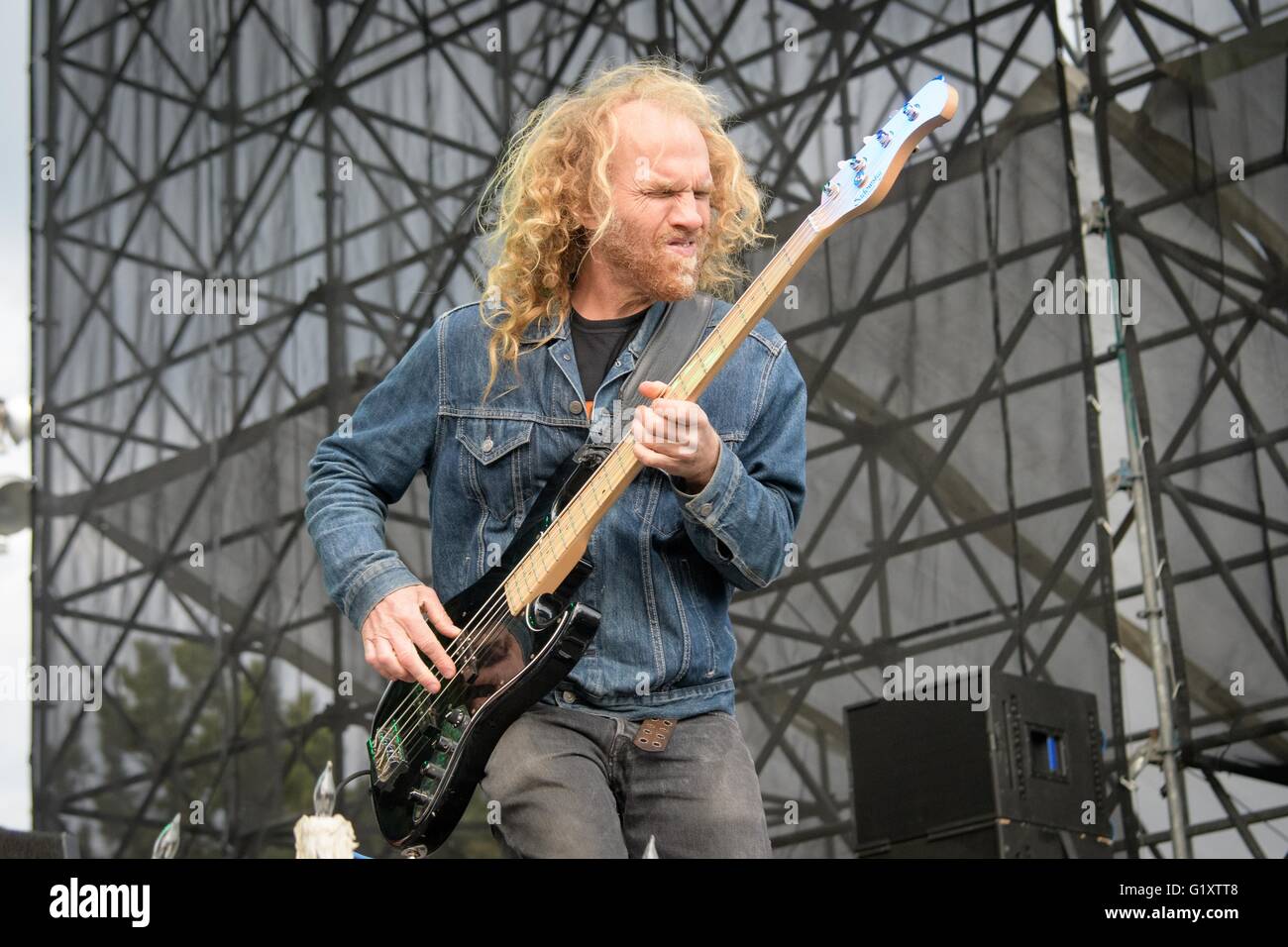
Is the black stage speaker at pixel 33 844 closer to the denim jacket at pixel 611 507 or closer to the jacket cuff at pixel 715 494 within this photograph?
the denim jacket at pixel 611 507

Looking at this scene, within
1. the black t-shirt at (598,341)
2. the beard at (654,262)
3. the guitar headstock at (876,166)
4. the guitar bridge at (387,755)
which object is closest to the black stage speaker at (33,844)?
the guitar bridge at (387,755)

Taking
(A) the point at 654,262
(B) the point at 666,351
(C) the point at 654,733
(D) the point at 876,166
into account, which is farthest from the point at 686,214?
(C) the point at 654,733

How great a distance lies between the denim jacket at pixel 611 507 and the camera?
2.41 meters

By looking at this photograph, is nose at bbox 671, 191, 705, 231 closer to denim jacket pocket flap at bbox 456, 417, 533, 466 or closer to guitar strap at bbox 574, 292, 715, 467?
guitar strap at bbox 574, 292, 715, 467

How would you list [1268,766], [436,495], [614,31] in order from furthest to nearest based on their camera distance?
1. [614,31]
2. [1268,766]
3. [436,495]

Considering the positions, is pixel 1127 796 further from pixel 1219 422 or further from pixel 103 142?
pixel 103 142

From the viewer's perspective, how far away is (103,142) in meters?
8.57

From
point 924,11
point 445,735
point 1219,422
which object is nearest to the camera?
point 445,735

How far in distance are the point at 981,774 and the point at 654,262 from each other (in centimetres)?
285

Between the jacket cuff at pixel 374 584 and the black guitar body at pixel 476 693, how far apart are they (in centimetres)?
10

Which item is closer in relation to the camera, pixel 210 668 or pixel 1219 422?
pixel 1219 422

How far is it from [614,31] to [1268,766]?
4.08 meters

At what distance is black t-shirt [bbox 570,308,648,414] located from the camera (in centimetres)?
262

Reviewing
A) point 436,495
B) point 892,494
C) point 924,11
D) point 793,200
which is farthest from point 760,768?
point 436,495
